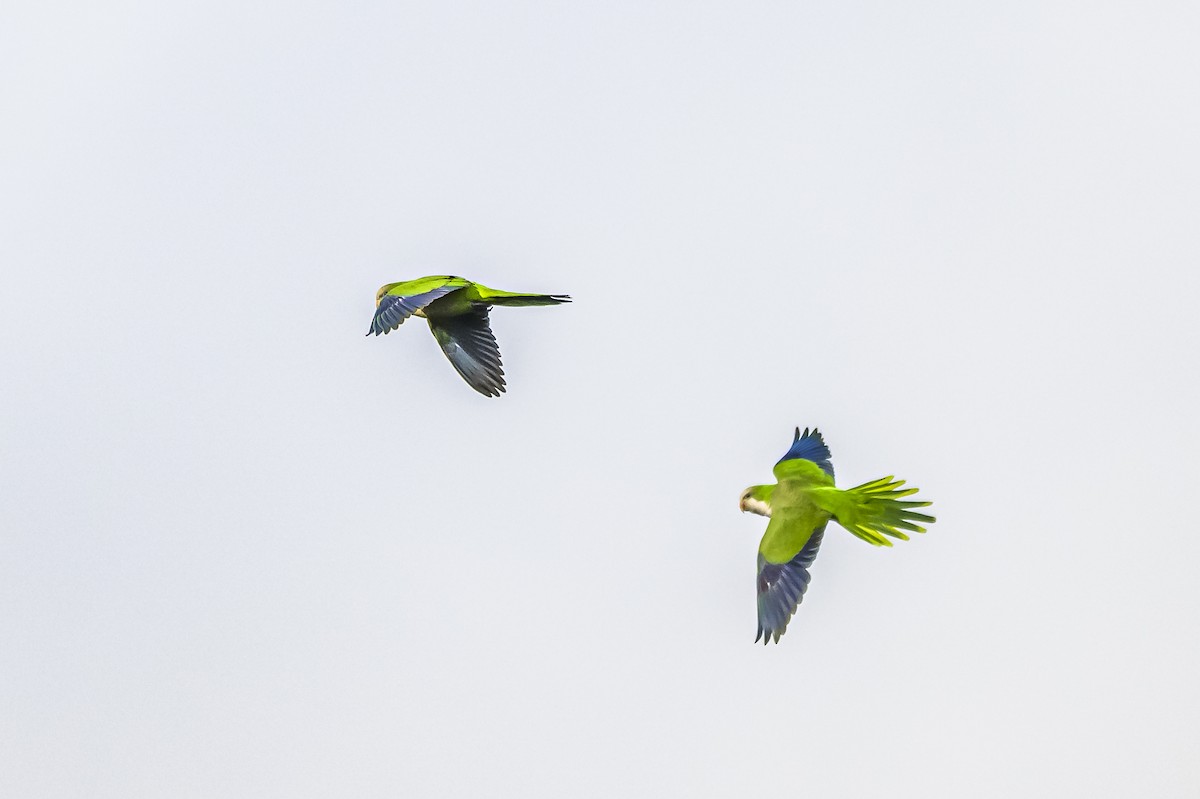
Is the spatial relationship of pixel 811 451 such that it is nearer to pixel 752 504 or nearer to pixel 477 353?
pixel 752 504

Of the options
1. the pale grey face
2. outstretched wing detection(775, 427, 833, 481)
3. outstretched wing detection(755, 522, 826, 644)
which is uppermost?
outstretched wing detection(775, 427, 833, 481)

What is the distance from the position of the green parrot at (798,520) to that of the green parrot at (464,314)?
3.93 meters

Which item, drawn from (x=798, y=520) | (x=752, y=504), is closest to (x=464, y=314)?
(x=752, y=504)

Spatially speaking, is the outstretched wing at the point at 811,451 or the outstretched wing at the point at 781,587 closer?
the outstretched wing at the point at 781,587

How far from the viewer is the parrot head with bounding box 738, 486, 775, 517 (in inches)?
804

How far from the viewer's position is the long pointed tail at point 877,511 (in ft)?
59.7

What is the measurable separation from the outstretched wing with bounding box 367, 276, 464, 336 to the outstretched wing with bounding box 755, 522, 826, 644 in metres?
5.38

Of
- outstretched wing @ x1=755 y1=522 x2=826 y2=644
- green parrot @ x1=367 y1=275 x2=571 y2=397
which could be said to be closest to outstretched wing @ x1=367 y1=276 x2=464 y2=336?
green parrot @ x1=367 y1=275 x2=571 y2=397

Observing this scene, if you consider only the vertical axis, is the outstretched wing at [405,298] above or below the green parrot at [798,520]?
above

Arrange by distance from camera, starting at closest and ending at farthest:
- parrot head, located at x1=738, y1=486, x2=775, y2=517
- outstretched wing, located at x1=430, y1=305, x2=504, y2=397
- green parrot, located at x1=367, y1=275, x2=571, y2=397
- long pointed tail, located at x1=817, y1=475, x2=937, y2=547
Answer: long pointed tail, located at x1=817, y1=475, x2=937, y2=547
parrot head, located at x1=738, y1=486, x2=775, y2=517
green parrot, located at x1=367, y1=275, x2=571, y2=397
outstretched wing, located at x1=430, y1=305, x2=504, y2=397

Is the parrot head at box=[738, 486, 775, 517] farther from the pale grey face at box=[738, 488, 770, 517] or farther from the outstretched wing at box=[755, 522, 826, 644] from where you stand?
the outstretched wing at box=[755, 522, 826, 644]

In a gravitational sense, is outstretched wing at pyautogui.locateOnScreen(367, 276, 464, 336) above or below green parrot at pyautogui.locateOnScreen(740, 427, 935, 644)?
above

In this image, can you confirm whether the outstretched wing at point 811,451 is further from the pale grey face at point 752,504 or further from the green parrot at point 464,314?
the green parrot at point 464,314

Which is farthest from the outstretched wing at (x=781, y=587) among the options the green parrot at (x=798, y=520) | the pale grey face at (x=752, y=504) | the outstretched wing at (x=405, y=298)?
the outstretched wing at (x=405, y=298)
